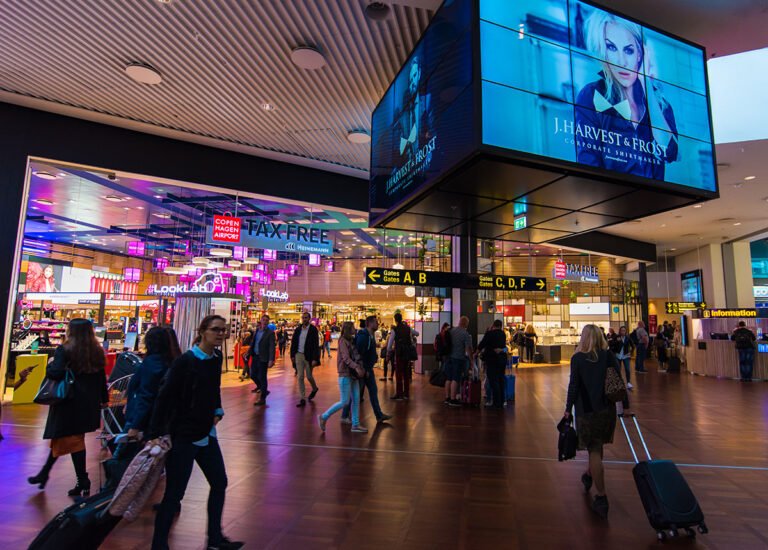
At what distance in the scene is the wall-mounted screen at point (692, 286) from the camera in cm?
1852

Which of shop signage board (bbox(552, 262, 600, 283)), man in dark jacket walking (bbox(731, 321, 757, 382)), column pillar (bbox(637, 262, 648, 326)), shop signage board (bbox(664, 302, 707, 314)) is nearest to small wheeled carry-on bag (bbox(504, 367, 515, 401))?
man in dark jacket walking (bbox(731, 321, 757, 382))

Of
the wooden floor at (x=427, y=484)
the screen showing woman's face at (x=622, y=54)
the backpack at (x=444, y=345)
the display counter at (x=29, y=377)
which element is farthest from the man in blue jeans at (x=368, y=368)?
the display counter at (x=29, y=377)

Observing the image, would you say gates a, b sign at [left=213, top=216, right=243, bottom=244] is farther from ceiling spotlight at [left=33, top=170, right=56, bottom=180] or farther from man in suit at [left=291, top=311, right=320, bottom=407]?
ceiling spotlight at [left=33, top=170, right=56, bottom=180]

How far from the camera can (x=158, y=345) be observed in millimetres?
3131

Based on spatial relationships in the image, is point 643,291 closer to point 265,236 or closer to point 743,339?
point 743,339

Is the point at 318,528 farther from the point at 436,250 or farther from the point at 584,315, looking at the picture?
the point at 584,315

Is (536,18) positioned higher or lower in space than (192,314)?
higher

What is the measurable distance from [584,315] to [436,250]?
34.1 ft

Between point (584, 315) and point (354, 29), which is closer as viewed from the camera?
point (354, 29)

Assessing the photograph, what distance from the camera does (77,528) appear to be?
193 cm

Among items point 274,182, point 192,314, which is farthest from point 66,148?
point 192,314

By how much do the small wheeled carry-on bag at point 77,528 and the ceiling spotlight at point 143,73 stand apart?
566 cm

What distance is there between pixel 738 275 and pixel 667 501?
19.5 metres

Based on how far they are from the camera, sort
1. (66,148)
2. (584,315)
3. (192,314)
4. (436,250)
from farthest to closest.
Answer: (584,315) < (436,250) < (192,314) < (66,148)
